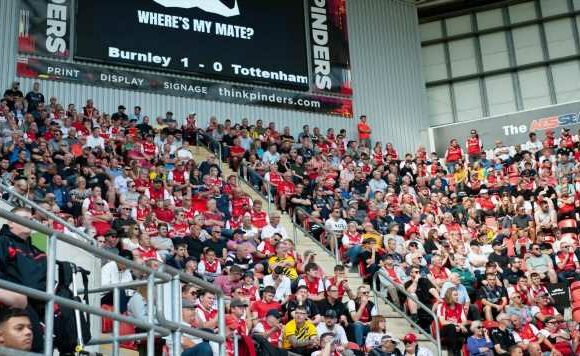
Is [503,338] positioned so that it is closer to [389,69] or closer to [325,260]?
[325,260]

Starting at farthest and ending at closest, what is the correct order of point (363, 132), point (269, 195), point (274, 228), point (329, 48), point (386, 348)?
point (329, 48), point (363, 132), point (269, 195), point (274, 228), point (386, 348)

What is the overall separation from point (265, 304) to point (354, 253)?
3.50 m

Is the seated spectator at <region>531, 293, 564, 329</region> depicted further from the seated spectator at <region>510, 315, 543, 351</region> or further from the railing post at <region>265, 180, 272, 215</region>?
the railing post at <region>265, 180, 272, 215</region>

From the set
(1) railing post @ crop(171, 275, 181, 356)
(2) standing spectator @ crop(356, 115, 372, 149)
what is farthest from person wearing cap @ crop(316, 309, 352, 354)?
(2) standing spectator @ crop(356, 115, 372, 149)

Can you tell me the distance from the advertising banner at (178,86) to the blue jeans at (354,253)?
8.36 metres

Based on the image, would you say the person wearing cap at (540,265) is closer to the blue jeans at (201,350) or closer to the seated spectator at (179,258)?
the seated spectator at (179,258)

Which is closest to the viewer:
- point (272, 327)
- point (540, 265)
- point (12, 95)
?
point (272, 327)

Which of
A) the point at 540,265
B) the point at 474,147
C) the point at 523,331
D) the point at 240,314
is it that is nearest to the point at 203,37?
the point at 474,147

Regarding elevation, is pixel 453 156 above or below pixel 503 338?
above

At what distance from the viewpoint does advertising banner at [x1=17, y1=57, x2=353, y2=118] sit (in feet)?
63.8

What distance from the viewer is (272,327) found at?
10.4 m

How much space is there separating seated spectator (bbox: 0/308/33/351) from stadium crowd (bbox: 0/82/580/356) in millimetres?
1422

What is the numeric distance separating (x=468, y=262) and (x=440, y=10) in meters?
14.2

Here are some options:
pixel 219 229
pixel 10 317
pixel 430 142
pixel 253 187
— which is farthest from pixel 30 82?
pixel 10 317
